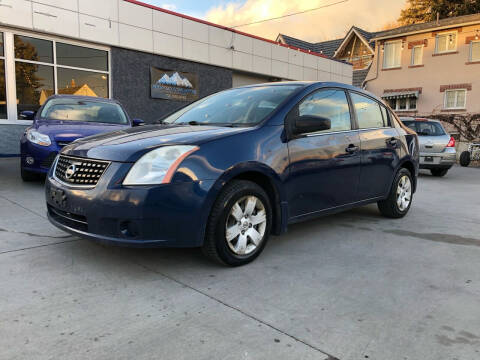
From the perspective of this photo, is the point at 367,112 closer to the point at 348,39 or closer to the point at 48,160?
the point at 48,160

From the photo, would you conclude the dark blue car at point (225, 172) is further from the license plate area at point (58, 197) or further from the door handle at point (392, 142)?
the door handle at point (392, 142)

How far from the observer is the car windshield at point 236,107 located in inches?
146

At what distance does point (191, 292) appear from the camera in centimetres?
281

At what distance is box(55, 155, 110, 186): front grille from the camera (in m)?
2.99

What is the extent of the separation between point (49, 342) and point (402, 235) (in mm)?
3660

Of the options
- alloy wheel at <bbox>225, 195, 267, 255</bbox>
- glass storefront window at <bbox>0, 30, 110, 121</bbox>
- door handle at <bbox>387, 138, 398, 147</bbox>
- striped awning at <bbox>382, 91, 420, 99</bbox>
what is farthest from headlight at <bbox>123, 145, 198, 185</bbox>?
striped awning at <bbox>382, 91, 420, 99</bbox>

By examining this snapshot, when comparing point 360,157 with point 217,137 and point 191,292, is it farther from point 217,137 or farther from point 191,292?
point 191,292

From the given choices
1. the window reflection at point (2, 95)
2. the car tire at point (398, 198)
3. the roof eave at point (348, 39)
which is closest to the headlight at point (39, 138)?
the car tire at point (398, 198)

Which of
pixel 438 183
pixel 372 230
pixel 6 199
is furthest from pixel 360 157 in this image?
pixel 438 183

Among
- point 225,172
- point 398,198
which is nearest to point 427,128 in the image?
point 398,198

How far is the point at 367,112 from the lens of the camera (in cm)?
470

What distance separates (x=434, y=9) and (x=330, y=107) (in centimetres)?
3510

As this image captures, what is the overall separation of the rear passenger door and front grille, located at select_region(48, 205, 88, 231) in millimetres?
2846

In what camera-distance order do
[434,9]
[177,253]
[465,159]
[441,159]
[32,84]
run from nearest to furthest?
1. [177,253]
2. [441,159]
3. [32,84]
4. [465,159]
5. [434,9]
